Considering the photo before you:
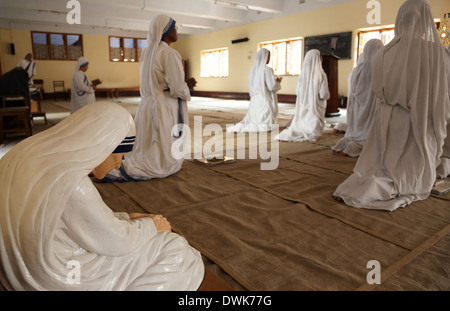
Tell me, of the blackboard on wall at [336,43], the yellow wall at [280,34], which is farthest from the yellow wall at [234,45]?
the blackboard on wall at [336,43]

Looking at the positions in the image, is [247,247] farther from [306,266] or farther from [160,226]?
[160,226]

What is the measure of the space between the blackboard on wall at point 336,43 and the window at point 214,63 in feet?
17.5

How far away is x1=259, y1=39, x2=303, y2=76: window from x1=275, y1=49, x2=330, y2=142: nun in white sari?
721cm

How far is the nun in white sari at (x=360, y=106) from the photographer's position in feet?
13.4

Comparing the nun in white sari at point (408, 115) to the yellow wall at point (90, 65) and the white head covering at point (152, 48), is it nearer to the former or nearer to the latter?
the white head covering at point (152, 48)

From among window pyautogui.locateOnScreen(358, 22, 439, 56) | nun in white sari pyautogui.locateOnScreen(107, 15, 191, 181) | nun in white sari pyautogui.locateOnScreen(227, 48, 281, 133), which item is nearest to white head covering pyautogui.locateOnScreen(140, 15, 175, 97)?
nun in white sari pyautogui.locateOnScreen(107, 15, 191, 181)

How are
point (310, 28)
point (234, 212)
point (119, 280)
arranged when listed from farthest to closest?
point (310, 28) < point (234, 212) < point (119, 280)

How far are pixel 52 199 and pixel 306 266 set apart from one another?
1.32m

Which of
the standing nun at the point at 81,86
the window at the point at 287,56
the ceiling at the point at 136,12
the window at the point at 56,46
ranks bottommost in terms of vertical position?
the standing nun at the point at 81,86

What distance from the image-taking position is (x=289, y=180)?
3.21m

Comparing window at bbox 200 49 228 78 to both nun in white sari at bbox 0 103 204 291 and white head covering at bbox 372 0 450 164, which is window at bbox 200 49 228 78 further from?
nun in white sari at bbox 0 103 204 291

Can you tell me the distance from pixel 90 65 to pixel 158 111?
14822 millimetres

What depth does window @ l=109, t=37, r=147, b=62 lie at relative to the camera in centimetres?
1703

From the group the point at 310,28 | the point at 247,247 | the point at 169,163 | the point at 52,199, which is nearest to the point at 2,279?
the point at 52,199
